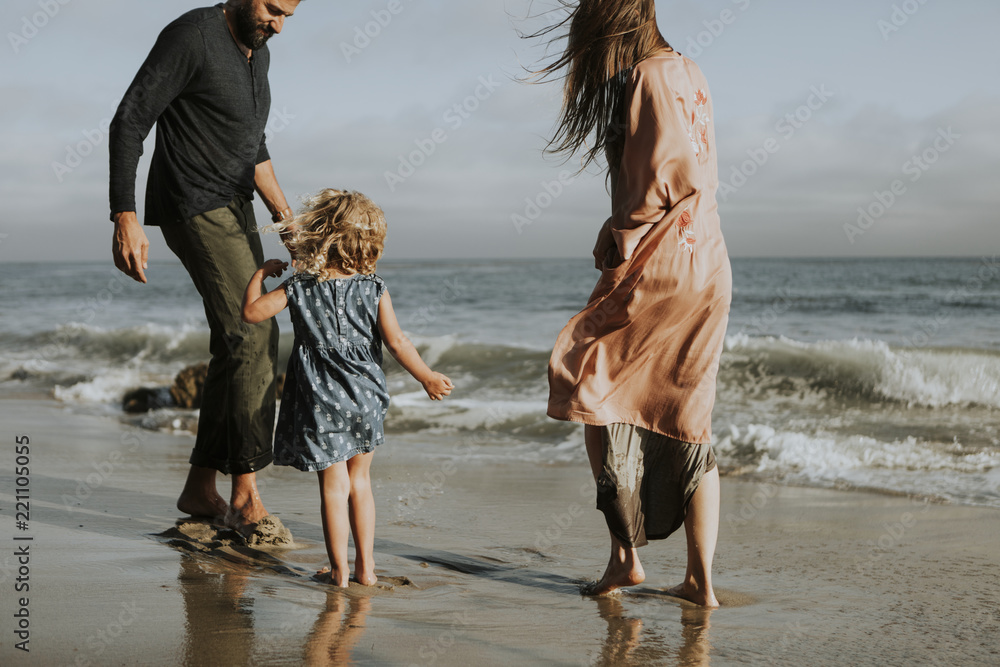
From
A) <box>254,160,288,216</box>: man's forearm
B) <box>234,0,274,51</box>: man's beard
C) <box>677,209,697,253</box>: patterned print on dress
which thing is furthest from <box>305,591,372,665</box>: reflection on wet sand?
<box>234,0,274,51</box>: man's beard

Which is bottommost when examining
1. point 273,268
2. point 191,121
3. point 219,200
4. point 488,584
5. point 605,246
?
point 488,584

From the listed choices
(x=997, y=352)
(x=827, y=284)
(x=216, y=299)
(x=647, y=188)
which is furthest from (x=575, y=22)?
(x=827, y=284)

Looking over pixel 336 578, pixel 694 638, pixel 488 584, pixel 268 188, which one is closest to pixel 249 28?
pixel 268 188

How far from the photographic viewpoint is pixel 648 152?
7.65 feet

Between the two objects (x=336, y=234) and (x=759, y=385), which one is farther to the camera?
(x=759, y=385)

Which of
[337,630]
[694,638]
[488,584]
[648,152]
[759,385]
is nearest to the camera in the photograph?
[337,630]

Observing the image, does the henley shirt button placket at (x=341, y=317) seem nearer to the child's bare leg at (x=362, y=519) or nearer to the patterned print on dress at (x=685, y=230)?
the child's bare leg at (x=362, y=519)

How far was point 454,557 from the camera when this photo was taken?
9.82 ft

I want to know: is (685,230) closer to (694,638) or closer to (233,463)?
(694,638)

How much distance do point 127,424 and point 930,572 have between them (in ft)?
18.2

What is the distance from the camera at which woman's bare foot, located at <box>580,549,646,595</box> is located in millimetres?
2498

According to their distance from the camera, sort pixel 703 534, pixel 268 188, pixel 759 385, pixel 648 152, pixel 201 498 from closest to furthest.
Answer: pixel 648 152, pixel 703 534, pixel 201 498, pixel 268 188, pixel 759 385

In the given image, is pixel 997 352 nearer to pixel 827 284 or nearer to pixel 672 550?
pixel 672 550

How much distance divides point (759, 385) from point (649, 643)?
247 inches
